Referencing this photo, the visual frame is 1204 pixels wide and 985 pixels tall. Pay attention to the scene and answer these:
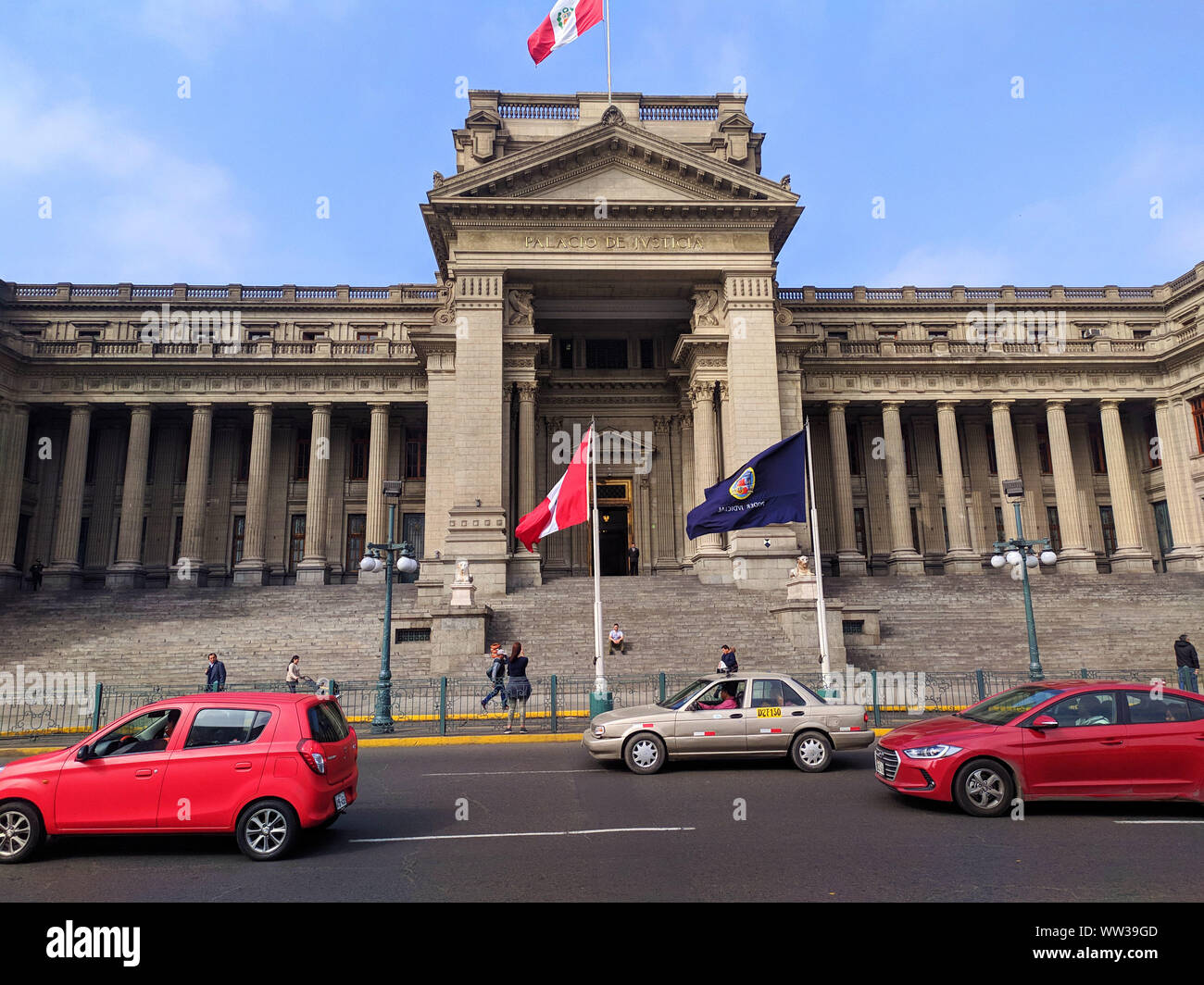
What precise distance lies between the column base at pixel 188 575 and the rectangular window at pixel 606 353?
21.3 meters

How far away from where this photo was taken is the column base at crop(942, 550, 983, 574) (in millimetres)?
39156

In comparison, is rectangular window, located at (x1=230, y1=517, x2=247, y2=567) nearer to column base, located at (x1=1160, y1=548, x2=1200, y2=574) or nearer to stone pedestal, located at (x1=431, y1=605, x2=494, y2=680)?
stone pedestal, located at (x1=431, y1=605, x2=494, y2=680)

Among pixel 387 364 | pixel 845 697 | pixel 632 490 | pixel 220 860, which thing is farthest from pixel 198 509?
pixel 220 860

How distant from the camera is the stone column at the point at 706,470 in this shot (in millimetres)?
32688

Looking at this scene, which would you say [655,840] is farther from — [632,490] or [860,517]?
[860,517]

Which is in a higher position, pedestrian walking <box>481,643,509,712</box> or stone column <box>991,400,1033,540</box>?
stone column <box>991,400,1033,540</box>

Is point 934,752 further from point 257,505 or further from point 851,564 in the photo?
point 257,505

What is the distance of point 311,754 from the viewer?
793cm

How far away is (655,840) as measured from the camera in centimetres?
823

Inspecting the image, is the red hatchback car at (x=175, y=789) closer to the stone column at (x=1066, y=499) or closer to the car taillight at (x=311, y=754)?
the car taillight at (x=311, y=754)

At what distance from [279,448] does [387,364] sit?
317 inches

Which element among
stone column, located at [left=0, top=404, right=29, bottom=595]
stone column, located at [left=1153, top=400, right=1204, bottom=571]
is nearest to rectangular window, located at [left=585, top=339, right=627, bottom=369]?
stone column, located at [left=0, top=404, right=29, bottom=595]

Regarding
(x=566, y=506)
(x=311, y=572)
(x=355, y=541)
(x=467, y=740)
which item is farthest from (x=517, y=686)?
(x=355, y=541)

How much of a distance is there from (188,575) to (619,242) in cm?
2473
